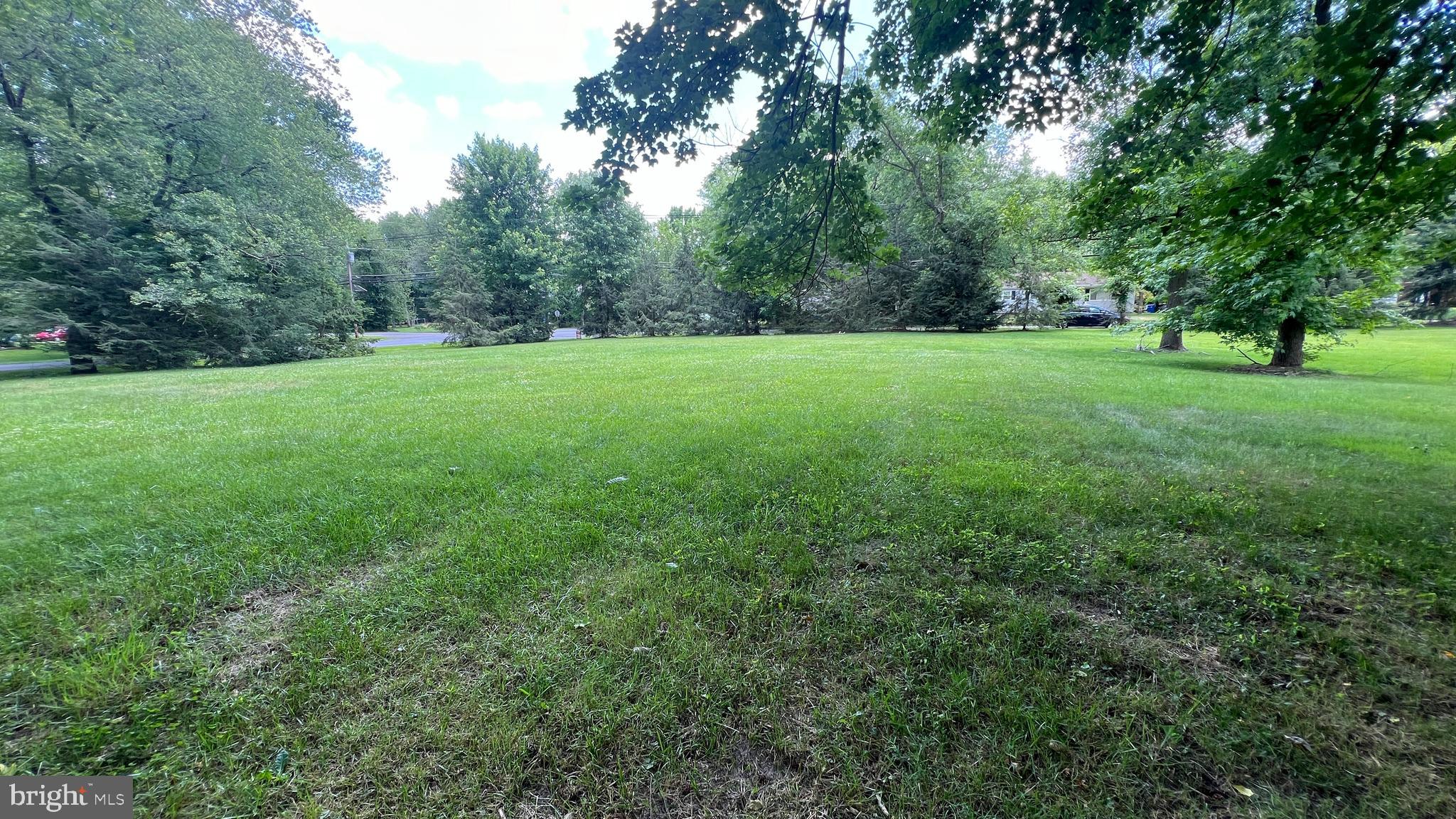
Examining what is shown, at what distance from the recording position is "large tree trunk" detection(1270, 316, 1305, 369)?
1038cm

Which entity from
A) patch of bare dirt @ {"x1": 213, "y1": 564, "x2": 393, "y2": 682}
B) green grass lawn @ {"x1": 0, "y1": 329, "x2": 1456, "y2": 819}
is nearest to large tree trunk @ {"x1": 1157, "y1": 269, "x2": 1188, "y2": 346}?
green grass lawn @ {"x1": 0, "y1": 329, "x2": 1456, "y2": 819}

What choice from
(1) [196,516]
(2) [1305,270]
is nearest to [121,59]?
(1) [196,516]

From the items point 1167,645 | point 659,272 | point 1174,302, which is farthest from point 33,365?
point 1174,302

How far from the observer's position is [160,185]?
537 inches

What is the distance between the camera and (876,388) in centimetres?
820

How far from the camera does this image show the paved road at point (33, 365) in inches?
581

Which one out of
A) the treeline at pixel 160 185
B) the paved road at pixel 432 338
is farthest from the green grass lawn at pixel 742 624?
the paved road at pixel 432 338

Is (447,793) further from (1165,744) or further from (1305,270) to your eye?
(1305,270)

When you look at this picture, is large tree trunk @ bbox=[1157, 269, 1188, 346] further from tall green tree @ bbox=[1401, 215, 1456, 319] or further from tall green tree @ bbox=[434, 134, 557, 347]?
tall green tree @ bbox=[434, 134, 557, 347]

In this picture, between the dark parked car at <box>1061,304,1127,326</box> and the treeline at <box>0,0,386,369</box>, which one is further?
the dark parked car at <box>1061,304,1127,326</box>

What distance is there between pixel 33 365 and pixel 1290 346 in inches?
1372

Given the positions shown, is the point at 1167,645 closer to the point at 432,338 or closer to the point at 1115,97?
the point at 1115,97

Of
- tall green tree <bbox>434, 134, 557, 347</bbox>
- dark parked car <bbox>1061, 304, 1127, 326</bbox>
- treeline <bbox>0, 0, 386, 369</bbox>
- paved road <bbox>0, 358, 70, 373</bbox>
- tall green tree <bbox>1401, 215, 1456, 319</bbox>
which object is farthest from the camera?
dark parked car <bbox>1061, 304, 1127, 326</bbox>

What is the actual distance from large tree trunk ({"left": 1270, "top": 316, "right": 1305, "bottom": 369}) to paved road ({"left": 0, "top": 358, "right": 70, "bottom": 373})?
32.6 meters
